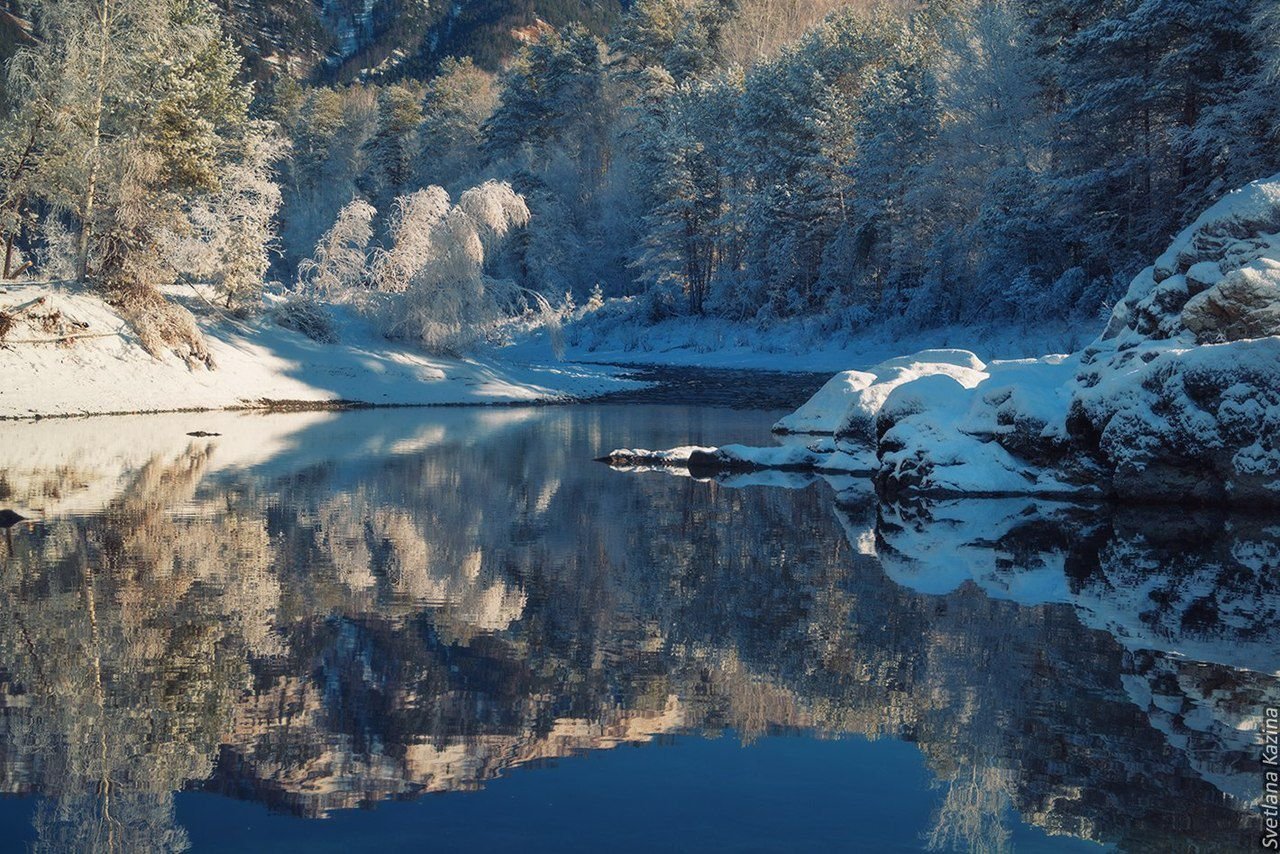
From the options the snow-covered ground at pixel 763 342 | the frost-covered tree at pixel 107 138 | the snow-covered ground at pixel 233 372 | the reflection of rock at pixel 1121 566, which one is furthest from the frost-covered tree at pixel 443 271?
the reflection of rock at pixel 1121 566

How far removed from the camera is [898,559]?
9.66 meters

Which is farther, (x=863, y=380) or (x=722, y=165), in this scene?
(x=722, y=165)

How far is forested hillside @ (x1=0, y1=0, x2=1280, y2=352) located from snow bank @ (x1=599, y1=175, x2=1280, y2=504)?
12781mm

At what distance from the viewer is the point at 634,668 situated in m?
6.34

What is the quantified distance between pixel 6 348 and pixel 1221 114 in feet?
89.0

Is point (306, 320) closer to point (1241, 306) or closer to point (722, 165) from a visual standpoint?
point (1241, 306)

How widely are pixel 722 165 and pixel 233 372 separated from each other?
32062mm

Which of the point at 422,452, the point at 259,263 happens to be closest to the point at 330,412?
the point at 259,263

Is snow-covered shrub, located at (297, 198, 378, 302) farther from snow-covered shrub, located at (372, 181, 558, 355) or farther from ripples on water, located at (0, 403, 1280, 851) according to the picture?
ripples on water, located at (0, 403, 1280, 851)

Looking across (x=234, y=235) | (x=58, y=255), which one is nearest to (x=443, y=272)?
(x=234, y=235)

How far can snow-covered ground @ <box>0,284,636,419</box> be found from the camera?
76.8 feet

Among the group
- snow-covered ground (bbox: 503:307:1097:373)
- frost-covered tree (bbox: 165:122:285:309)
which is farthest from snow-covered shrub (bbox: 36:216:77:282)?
snow-covered ground (bbox: 503:307:1097:373)

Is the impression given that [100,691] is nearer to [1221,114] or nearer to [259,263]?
[259,263]

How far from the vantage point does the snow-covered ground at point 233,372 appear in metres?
23.4
